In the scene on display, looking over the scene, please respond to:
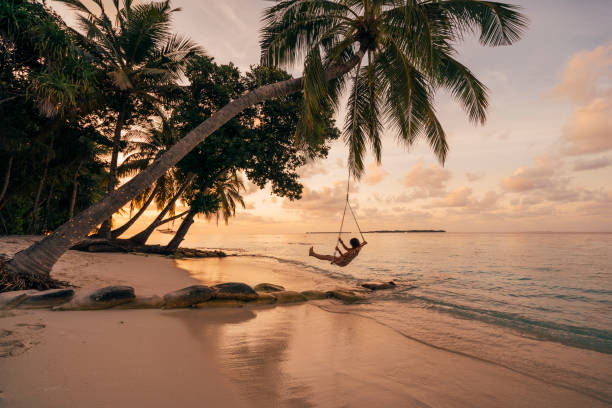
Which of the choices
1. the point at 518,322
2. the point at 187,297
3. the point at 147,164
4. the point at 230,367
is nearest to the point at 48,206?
the point at 147,164

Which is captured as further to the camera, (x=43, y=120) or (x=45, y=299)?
(x=43, y=120)

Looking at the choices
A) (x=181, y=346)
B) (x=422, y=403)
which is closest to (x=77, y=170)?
(x=181, y=346)

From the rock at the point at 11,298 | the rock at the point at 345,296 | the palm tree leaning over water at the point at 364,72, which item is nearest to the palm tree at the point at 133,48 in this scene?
the palm tree leaning over water at the point at 364,72

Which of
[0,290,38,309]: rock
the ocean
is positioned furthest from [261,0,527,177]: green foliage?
[0,290,38,309]: rock

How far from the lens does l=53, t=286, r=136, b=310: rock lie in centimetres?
448

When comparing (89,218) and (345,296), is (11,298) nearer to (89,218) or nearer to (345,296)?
(89,218)

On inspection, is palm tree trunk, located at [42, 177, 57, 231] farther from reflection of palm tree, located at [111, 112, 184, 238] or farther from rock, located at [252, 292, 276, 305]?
rock, located at [252, 292, 276, 305]

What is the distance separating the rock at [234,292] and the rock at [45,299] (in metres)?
2.39

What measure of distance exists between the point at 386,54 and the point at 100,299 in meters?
8.97

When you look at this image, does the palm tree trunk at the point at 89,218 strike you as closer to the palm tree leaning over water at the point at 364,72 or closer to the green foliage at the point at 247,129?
the palm tree leaning over water at the point at 364,72

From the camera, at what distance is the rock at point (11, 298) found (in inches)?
166

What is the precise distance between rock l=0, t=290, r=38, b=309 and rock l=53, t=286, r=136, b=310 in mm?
569

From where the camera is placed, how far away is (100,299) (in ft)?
15.3

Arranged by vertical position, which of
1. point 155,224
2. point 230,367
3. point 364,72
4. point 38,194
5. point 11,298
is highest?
point 364,72
